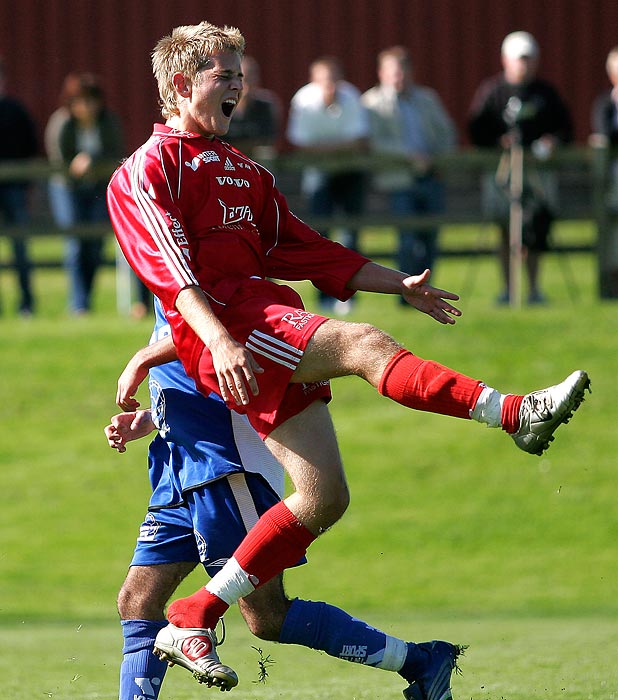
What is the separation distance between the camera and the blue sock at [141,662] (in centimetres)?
540

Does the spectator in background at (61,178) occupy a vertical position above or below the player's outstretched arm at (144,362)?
below

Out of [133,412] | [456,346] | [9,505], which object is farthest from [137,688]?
[456,346]

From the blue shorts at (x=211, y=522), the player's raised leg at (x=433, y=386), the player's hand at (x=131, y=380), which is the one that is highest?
the player's raised leg at (x=433, y=386)

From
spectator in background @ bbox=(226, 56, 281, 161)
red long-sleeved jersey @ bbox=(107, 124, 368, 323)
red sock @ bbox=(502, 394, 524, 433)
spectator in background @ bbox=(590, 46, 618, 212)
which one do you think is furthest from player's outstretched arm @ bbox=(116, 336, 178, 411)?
spectator in background @ bbox=(590, 46, 618, 212)

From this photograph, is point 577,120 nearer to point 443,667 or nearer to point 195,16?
point 195,16

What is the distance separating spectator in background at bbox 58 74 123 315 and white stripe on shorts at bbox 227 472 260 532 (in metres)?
8.73

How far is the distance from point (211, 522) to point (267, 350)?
31.1 inches

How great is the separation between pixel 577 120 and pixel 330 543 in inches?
584

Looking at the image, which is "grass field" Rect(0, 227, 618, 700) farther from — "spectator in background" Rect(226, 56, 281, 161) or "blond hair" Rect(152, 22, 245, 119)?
"blond hair" Rect(152, 22, 245, 119)

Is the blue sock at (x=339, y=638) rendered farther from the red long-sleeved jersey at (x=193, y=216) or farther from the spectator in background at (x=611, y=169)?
the spectator in background at (x=611, y=169)

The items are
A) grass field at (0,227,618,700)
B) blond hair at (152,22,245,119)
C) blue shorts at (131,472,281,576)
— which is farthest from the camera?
grass field at (0,227,618,700)

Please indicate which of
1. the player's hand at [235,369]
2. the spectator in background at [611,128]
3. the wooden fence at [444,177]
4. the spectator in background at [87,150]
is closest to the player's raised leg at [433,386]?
the player's hand at [235,369]

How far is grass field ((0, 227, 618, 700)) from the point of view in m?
10.1

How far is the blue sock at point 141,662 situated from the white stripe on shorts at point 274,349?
1.20 m
